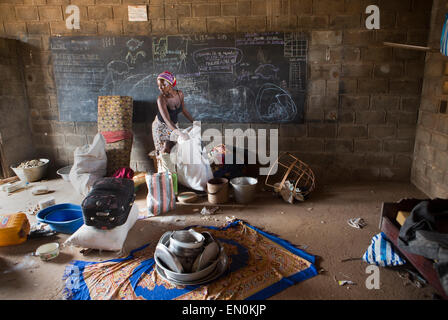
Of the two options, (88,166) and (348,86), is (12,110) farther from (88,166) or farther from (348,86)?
(348,86)

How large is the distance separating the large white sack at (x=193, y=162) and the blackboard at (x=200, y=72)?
0.74 m

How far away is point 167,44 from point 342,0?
2.28m

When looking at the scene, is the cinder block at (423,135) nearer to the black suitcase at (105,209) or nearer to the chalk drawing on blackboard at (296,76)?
the chalk drawing on blackboard at (296,76)

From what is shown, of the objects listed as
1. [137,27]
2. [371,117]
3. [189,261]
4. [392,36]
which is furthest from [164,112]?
[392,36]

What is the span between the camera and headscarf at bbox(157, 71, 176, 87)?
4068 millimetres

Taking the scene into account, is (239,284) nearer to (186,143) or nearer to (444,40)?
(186,143)

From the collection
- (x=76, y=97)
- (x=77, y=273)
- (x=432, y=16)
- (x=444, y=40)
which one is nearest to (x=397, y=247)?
(x=444, y=40)

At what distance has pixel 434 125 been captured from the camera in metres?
3.78

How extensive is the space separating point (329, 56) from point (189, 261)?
3.19 m

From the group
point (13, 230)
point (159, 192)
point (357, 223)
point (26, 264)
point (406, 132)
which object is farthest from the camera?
point (406, 132)

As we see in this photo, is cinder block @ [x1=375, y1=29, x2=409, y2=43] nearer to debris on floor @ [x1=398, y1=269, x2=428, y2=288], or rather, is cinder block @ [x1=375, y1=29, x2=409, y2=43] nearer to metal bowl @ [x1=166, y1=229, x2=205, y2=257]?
debris on floor @ [x1=398, y1=269, x2=428, y2=288]

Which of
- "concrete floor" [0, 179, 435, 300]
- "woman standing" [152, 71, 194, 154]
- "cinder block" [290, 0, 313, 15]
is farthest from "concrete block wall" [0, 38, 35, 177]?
"cinder block" [290, 0, 313, 15]

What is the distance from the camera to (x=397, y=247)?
8.08ft

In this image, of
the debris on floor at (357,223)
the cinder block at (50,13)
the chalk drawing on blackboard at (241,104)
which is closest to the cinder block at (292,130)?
the chalk drawing on blackboard at (241,104)
